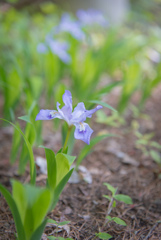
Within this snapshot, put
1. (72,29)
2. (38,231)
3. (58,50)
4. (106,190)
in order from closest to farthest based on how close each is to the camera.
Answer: (38,231)
(106,190)
(58,50)
(72,29)

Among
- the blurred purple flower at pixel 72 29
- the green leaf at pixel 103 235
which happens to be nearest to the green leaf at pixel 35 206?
the green leaf at pixel 103 235

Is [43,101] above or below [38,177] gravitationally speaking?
above

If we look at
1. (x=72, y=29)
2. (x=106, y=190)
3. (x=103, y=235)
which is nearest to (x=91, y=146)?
(x=106, y=190)

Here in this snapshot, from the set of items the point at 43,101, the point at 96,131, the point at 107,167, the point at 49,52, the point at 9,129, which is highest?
the point at 49,52

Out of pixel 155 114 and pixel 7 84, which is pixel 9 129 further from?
pixel 155 114

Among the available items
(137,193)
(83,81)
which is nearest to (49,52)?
(83,81)

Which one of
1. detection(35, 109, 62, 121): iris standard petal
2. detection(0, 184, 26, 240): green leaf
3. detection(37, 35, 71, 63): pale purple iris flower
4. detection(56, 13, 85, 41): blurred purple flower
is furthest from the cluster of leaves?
detection(56, 13, 85, 41): blurred purple flower

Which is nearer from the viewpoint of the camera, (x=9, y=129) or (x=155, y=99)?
(x=9, y=129)

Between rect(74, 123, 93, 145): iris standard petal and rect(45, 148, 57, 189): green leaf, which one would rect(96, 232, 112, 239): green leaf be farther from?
rect(74, 123, 93, 145): iris standard petal

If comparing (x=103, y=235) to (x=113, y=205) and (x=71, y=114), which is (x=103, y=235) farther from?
(x=71, y=114)
